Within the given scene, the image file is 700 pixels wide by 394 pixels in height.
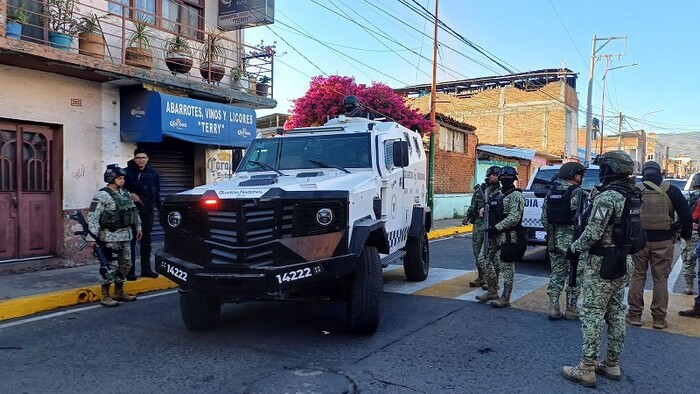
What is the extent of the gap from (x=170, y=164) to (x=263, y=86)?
9.68 feet

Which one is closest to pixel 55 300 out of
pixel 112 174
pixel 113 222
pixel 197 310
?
pixel 113 222

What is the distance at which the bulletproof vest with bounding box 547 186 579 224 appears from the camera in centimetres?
581

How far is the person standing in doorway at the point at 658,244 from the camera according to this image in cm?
568

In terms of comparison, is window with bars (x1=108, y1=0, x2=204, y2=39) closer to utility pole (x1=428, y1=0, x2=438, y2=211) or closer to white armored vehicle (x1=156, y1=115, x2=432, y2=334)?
white armored vehicle (x1=156, y1=115, x2=432, y2=334)

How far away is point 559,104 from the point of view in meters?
38.2

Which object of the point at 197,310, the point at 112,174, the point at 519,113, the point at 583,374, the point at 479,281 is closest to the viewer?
the point at 583,374

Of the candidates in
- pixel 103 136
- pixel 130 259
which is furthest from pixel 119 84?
pixel 130 259

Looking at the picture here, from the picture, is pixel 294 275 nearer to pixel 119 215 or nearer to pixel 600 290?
pixel 600 290

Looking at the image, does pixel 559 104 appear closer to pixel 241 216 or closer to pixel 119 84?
pixel 119 84

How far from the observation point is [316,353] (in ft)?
15.3

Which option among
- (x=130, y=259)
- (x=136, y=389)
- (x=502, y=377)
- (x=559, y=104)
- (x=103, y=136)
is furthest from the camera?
(x=559, y=104)

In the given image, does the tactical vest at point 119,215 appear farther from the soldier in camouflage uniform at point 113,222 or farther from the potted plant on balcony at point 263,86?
the potted plant on balcony at point 263,86

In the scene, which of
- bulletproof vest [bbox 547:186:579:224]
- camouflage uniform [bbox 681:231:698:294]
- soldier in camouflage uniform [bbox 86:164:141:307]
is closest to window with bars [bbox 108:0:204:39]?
soldier in camouflage uniform [bbox 86:164:141:307]

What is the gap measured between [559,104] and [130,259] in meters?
37.3
